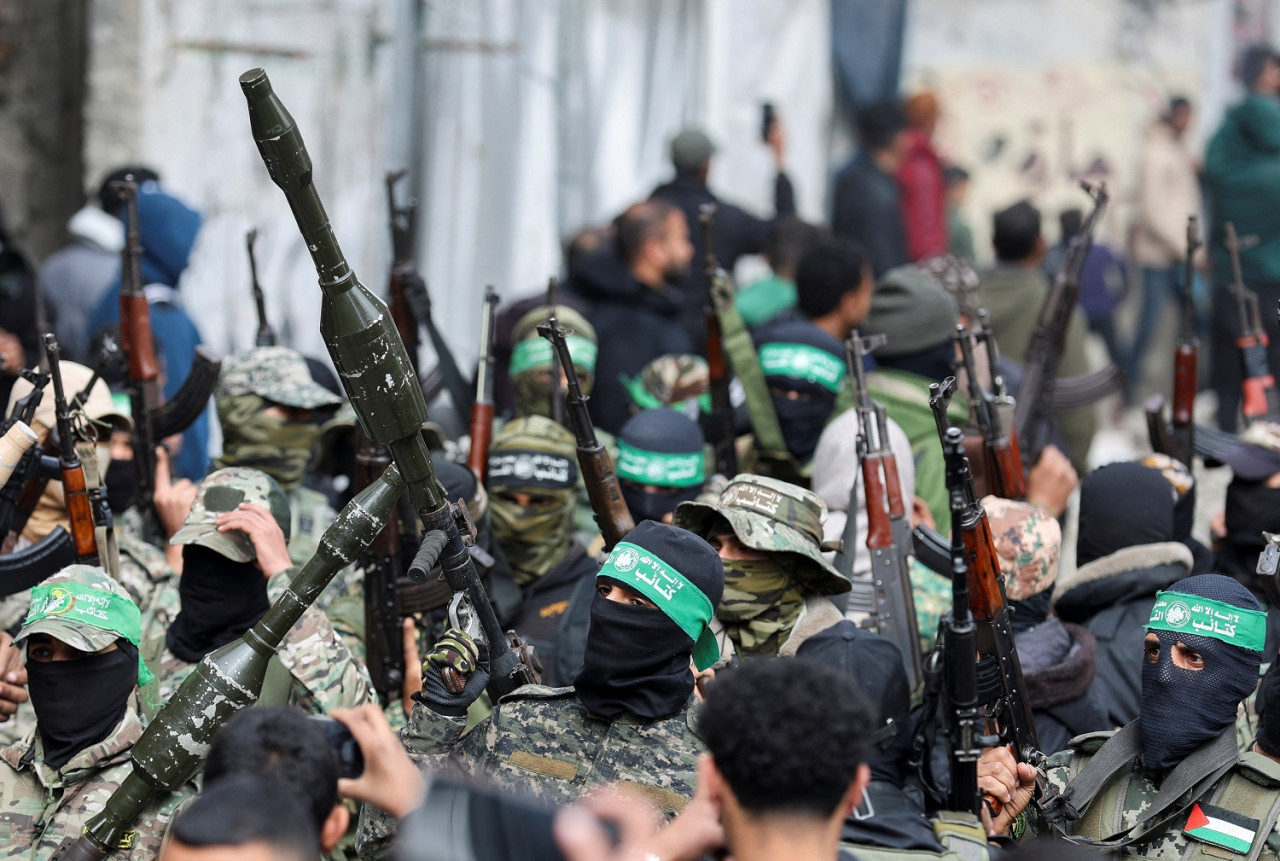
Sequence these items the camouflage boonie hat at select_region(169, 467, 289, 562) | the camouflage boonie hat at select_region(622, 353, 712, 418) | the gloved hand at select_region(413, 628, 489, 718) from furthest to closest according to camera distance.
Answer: the camouflage boonie hat at select_region(622, 353, 712, 418) → the camouflage boonie hat at select_region(169, 467, 289, 562) → the gloved hand at select_region(413, 628, 489, 718)

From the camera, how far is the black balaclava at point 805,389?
5770 mm

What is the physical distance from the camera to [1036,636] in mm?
4219

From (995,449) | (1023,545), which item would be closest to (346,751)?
(1023,545)

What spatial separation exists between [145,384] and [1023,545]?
3.30 meters

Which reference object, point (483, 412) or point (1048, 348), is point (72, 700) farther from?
point (1048, 348)

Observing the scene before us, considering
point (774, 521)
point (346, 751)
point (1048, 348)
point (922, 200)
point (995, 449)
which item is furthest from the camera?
point (922, 200)

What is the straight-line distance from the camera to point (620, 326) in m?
7.05

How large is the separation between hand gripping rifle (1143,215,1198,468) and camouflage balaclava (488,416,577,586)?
262cm

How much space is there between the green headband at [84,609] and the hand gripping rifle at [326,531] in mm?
554

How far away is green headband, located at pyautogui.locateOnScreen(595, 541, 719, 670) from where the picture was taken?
3.24m

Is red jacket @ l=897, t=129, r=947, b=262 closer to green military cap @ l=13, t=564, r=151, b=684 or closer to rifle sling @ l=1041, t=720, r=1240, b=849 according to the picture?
rifle sling @ l=1041, t=720, r=1240, b=849

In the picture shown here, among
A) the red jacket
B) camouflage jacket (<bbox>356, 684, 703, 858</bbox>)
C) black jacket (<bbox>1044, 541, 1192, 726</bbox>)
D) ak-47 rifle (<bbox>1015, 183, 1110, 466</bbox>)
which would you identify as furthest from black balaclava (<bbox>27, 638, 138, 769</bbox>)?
the red jacket

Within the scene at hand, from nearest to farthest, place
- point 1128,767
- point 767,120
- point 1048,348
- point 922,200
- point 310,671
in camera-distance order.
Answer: point 1128,767 < point 310,671 < point 1048,348 < point 767,120 < point 922,200

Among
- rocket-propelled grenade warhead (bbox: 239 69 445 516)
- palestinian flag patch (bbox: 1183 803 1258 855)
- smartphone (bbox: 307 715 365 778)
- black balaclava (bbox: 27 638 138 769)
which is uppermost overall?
rocket-propelled grenade warhead (bbox: 239 69 445 516)
